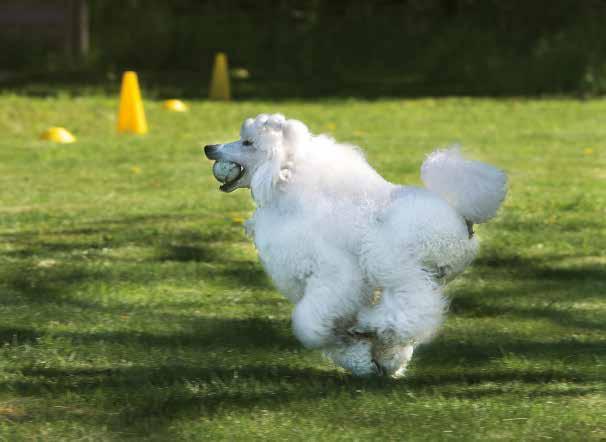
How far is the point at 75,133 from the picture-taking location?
51.3 ft

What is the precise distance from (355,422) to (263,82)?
18465mm

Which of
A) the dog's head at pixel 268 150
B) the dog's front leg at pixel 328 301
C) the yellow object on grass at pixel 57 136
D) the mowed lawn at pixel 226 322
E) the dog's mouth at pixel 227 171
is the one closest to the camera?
the mowed lawn at pixel 226 322

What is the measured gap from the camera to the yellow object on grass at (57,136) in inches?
573

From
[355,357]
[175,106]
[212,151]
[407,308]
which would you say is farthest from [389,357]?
[175,106]

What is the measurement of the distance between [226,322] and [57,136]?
8.41 m

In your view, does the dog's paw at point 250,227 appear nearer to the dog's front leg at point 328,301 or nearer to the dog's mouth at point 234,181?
the dog's mouth at point 234,181

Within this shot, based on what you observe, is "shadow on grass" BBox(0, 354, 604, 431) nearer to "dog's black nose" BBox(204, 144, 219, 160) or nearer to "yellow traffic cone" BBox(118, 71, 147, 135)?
"dog's black nose" BBox(204, 144, 219, 160)

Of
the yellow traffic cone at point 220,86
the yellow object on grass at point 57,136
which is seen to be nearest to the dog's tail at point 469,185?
the yellow object on grass at point 57,136

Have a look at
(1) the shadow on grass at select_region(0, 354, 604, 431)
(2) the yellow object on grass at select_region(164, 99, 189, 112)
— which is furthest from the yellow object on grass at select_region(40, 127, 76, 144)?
(1) the shadow on grass at select_region(0, 354, 604, 431)

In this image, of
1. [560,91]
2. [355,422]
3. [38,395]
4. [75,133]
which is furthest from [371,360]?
[560,91]

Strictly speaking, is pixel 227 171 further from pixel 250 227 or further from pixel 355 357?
pixel 355 357

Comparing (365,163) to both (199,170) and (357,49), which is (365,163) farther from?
(357,49)

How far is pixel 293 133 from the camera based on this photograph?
536cm

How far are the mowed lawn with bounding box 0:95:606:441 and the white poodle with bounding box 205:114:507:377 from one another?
325 millimetres
